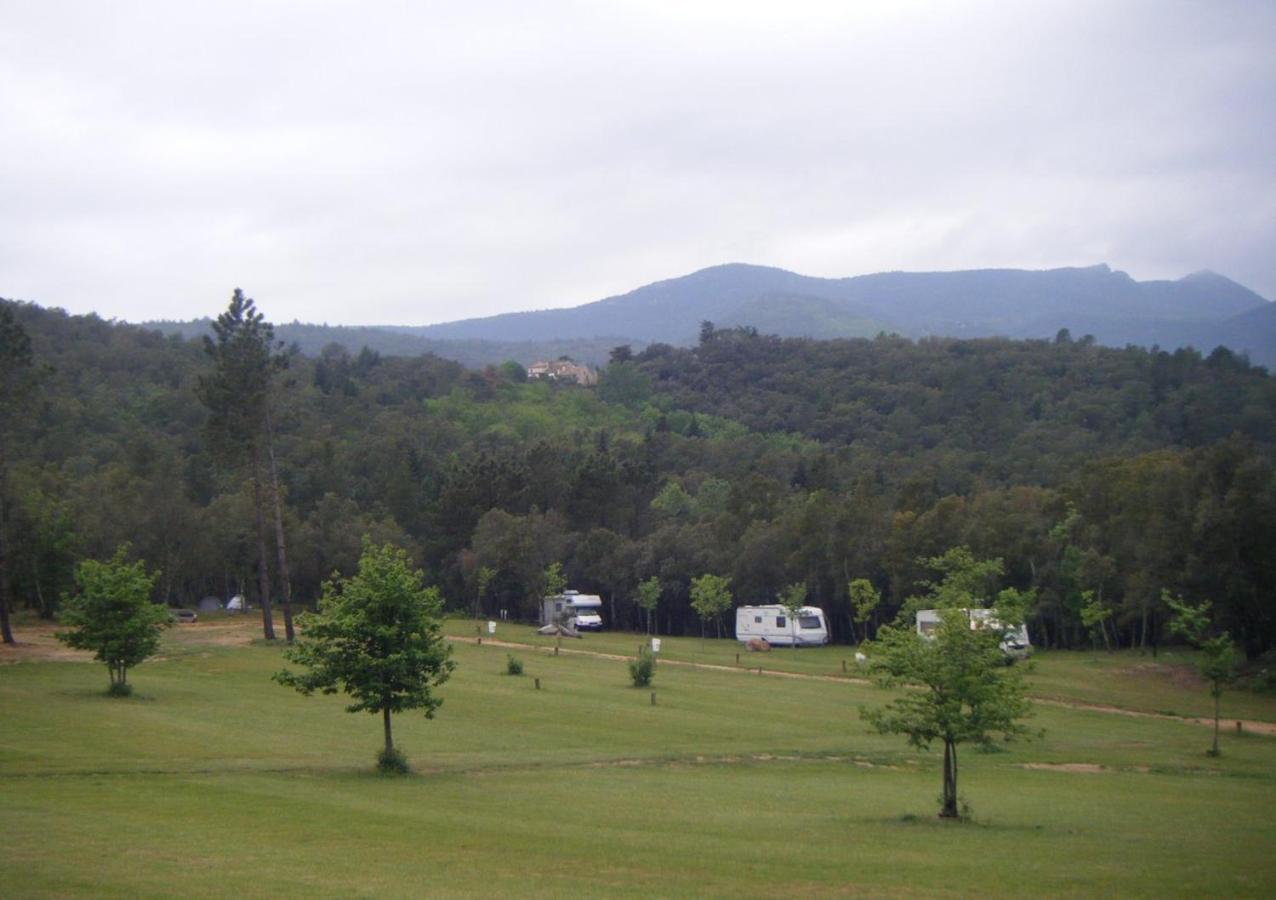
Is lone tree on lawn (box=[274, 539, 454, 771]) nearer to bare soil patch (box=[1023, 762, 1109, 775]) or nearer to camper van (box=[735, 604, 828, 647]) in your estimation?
bare soil patch (box=[1023, 762, 1109, 775])

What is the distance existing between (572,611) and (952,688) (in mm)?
60584

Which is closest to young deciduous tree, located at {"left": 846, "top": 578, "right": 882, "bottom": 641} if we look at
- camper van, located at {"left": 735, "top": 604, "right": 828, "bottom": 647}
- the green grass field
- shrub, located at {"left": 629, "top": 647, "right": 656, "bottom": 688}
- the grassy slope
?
the grassy slope

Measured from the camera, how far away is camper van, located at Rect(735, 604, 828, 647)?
75188 mm

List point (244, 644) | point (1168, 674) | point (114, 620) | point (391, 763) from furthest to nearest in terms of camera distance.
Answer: point (244, 644) < point (1168, 674) < point (114, 620) < point (391, 763)

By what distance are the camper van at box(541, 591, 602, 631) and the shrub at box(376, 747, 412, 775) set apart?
5186 cm

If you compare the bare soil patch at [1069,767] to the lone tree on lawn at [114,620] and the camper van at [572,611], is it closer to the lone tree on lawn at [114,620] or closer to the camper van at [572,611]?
the lone tree on lawn at [114,620]

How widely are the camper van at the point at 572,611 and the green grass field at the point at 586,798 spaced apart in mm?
32566

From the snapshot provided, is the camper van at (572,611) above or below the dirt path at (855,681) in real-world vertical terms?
above

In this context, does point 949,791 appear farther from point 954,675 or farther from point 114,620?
point 114,620

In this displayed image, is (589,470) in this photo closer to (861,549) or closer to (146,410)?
(861,549)

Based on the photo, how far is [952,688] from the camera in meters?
21.5

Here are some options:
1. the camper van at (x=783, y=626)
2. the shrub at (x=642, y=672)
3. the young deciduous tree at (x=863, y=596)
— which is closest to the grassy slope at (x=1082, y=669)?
the camper van at (x=783, y=626)

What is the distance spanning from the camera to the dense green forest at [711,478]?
68.3 metres

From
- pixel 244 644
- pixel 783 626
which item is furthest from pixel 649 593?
pixel 244 644
